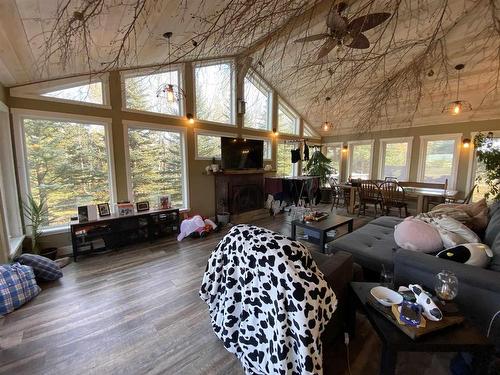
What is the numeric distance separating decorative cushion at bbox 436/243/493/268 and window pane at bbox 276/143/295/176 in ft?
16.8

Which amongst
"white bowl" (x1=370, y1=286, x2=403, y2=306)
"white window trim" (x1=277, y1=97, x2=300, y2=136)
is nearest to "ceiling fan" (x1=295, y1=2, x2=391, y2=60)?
"white bowl" (x1=370, y1=286, x2=403, y2=306)

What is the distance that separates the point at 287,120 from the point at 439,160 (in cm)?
413

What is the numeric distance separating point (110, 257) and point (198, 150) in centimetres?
256

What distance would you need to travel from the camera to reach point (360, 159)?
7.04 m

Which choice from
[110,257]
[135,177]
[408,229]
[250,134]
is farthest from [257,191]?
[408,229]

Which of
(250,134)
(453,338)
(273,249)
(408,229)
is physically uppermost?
(250,134)

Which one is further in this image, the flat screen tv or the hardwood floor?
the flat screen tv

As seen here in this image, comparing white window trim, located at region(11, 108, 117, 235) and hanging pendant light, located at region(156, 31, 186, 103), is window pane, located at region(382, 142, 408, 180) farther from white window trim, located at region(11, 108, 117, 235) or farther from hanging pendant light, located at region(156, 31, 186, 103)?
white window trim, located at region(11, 108, 117, 235)

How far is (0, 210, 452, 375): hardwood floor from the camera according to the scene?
5.04 feet

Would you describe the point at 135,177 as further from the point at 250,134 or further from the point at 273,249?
the point at 273,249

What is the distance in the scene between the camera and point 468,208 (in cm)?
265

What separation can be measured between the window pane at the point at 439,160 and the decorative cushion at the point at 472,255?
16.7 ft

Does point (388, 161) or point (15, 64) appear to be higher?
point (15, 64)

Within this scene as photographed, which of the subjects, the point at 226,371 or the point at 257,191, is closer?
the point at 226,371
